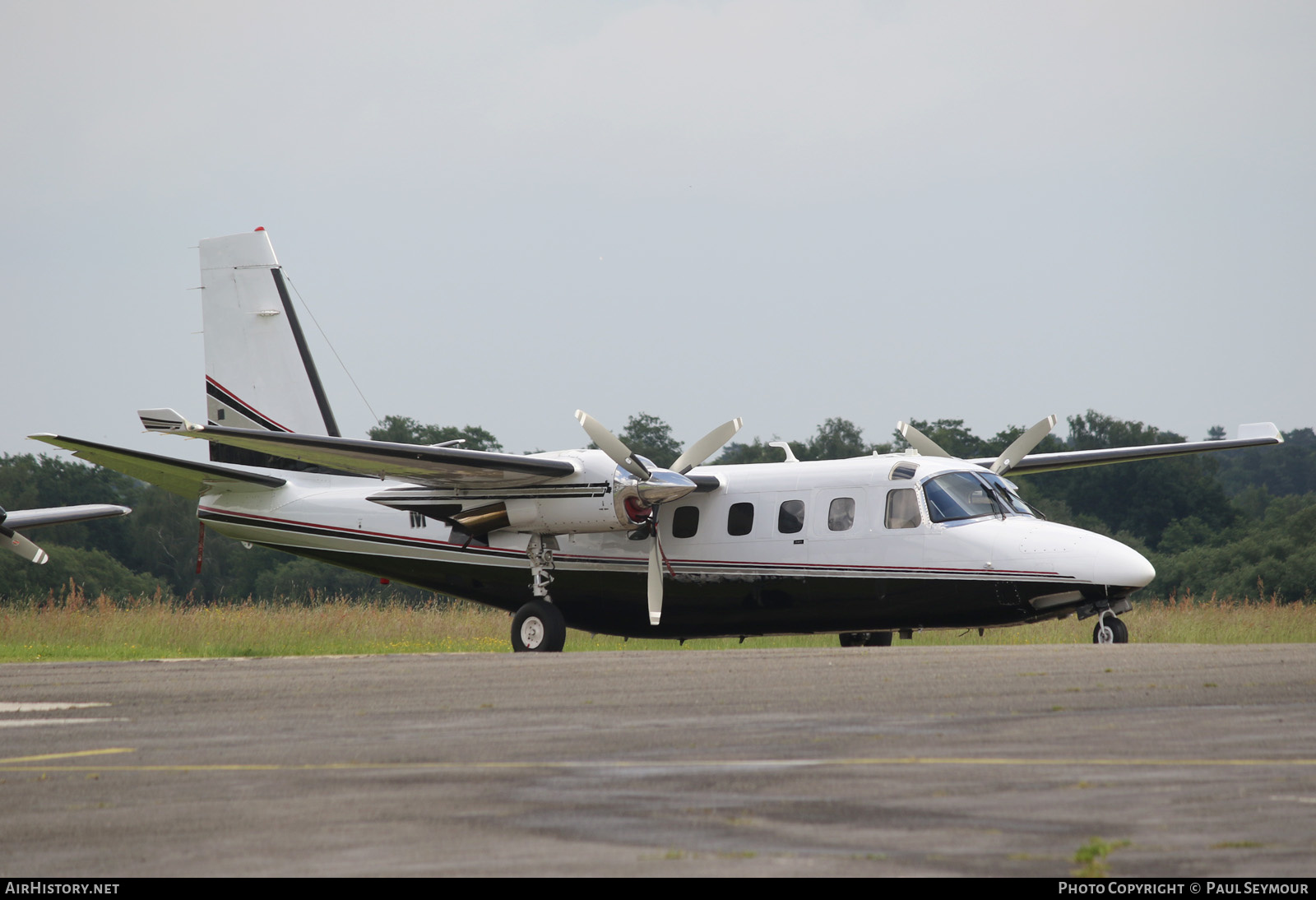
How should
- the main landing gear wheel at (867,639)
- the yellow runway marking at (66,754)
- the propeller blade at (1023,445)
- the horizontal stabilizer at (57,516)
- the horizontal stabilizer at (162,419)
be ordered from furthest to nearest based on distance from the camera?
the horizontal stabilizer at (57,516), the main landing gear wheel at (867,639), the propeller blade at (1023,445), the horizontal stabilizer at (162,419), the yellow runway marking at (66,754)

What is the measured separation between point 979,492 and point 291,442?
935 centimetres

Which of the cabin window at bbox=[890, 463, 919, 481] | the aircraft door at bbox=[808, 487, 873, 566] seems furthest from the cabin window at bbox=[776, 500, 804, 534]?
the cabin window at bbox=[890, 463, 919, 481]

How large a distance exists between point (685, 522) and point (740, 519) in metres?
0.86

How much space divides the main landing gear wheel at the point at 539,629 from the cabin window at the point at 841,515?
13.8 feet

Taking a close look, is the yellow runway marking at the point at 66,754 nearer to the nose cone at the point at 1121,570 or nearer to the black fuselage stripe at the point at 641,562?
the black fuselage stripe at the point at 641,562

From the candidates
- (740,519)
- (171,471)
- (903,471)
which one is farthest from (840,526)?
(171,471)

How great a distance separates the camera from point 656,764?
24.1 feet

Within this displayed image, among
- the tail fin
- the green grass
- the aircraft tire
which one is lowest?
the green grass

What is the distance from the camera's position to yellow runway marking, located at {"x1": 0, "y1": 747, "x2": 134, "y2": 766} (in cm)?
848

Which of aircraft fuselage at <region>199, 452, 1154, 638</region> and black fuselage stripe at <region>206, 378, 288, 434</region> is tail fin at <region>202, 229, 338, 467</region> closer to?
black fuselage stripe at <region>206, 378, 288, 434</region>

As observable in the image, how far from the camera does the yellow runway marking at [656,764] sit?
→ 694 centimetres

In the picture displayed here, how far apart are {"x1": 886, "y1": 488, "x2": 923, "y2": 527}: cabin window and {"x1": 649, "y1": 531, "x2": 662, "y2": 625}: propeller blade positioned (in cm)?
339

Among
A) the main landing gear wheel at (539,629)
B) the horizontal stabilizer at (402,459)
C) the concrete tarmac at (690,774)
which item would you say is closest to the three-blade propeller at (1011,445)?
the horizontal stabilizer at (402,459)
